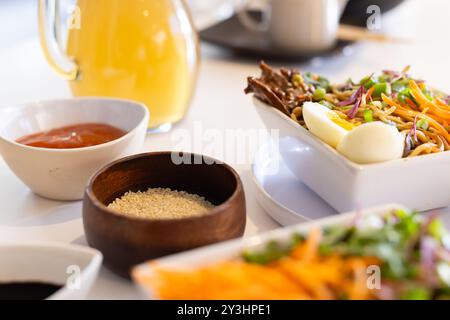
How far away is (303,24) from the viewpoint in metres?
1.84

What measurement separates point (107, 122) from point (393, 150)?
0.58 metres

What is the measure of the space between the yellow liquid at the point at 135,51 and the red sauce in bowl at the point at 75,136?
19 cm

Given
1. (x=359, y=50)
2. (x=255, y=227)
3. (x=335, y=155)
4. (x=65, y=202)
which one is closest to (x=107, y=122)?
(x=65, y=202)

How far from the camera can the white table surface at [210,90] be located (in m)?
0.97

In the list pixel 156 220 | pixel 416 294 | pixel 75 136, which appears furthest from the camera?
pixel 75 136

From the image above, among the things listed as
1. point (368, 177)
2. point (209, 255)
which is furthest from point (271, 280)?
point (368, 177)

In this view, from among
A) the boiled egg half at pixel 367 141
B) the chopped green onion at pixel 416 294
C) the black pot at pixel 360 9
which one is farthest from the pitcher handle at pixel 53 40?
the black pot at pixel 360 9

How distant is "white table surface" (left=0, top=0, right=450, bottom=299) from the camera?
973 mm

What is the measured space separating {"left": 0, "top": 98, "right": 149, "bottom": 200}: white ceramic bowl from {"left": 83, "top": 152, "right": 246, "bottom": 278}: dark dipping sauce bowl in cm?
9

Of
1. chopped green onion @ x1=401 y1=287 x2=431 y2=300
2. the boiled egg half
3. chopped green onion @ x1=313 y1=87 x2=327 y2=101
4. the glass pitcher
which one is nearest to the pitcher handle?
the glass pitcher

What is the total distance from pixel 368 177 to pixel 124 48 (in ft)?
2.16

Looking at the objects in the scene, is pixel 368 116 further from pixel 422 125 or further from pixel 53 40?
pixel 53 40

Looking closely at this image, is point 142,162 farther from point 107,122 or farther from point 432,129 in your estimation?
point 432,129

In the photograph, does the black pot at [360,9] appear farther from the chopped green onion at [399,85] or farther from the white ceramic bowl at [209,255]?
the white ceramic bowl at [209,255]
